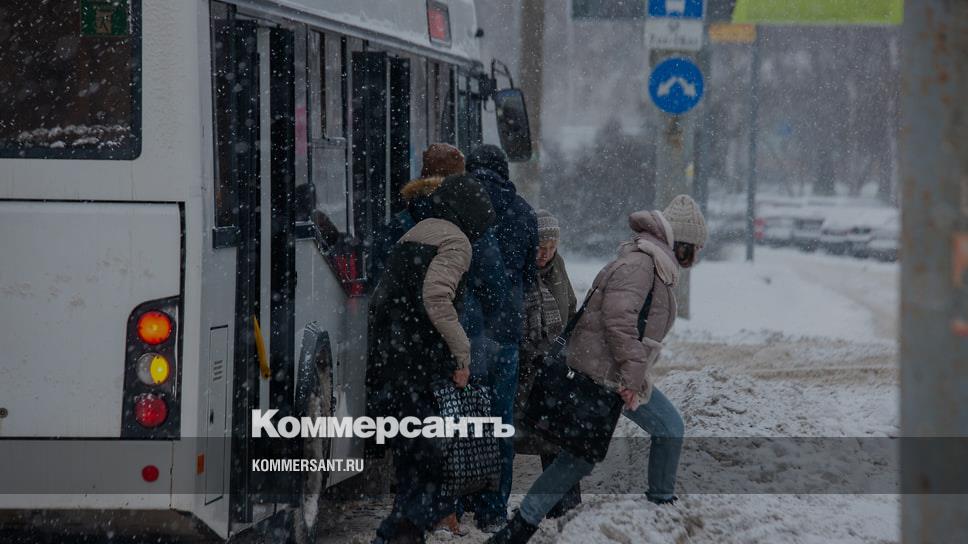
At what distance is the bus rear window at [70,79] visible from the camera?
4.74 m

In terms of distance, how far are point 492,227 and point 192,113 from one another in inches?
85.3

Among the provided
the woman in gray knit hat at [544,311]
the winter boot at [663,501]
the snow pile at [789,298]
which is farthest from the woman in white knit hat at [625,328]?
the snow pile at [789,298]

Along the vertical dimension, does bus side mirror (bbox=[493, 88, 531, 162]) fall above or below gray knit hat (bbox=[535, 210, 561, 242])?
above

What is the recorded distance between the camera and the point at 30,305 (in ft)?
15.4

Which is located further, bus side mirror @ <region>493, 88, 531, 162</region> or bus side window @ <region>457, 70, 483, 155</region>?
bus side mirror @ <region>493, 88, 531, 162</region>

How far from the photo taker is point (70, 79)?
480cm

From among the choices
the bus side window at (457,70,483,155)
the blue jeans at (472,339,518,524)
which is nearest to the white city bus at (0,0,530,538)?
the blue jeans at (472,339,518,524)

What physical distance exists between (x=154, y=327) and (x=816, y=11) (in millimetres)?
13110

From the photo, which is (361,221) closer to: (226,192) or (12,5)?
(226,192)

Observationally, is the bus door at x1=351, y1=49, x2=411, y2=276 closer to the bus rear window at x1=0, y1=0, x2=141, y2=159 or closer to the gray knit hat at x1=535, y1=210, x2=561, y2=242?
the gray knit hat at x1=535, y1=210, x2=561, y2=242

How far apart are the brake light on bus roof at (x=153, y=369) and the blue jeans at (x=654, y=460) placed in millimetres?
1931

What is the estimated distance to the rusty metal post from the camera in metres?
2.47

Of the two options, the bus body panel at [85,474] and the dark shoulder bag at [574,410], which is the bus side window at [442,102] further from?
the bus body panel at [85,474]

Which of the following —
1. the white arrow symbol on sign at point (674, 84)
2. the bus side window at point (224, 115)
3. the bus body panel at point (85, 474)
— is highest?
the white arrow symbol on sign at point (674, 84)
